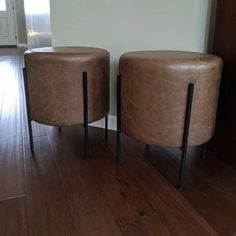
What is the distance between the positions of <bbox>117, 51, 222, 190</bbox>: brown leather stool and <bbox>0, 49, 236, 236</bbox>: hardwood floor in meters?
0.17

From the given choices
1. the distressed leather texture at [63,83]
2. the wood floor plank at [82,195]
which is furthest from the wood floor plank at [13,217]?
the distressed leather texture at [63,83]

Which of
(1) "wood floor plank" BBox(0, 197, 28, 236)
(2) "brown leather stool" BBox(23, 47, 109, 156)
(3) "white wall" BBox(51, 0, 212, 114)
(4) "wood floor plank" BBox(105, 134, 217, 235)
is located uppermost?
(3) "white wall" BBox(51, 0, 212, 114)

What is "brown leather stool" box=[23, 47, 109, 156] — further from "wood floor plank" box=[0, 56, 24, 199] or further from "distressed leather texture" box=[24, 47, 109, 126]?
"wood floor plank" box=[0, 56, 24, 199]

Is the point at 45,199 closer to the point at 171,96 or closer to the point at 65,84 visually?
the point at 65,84

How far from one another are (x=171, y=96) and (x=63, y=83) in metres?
0.61

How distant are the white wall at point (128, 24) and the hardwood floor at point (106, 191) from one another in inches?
22.0

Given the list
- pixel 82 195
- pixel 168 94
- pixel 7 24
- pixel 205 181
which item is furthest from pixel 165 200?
pixel 7 24

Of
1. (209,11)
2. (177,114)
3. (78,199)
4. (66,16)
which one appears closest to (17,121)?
(66,16)

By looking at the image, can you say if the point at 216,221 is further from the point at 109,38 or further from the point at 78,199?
the point at 109,38

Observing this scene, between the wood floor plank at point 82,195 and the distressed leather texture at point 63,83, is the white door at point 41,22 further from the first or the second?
the wood floor plank at point 82,195

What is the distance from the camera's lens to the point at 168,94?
48.2 inches

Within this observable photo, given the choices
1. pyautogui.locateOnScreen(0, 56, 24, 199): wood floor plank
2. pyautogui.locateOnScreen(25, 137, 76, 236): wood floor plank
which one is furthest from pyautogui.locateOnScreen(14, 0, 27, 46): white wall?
pyautogui.locateOnScreen(25, 137, 76, 236): wood floor plank

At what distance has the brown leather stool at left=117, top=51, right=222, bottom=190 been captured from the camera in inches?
47.1

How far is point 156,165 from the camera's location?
1.55 m
